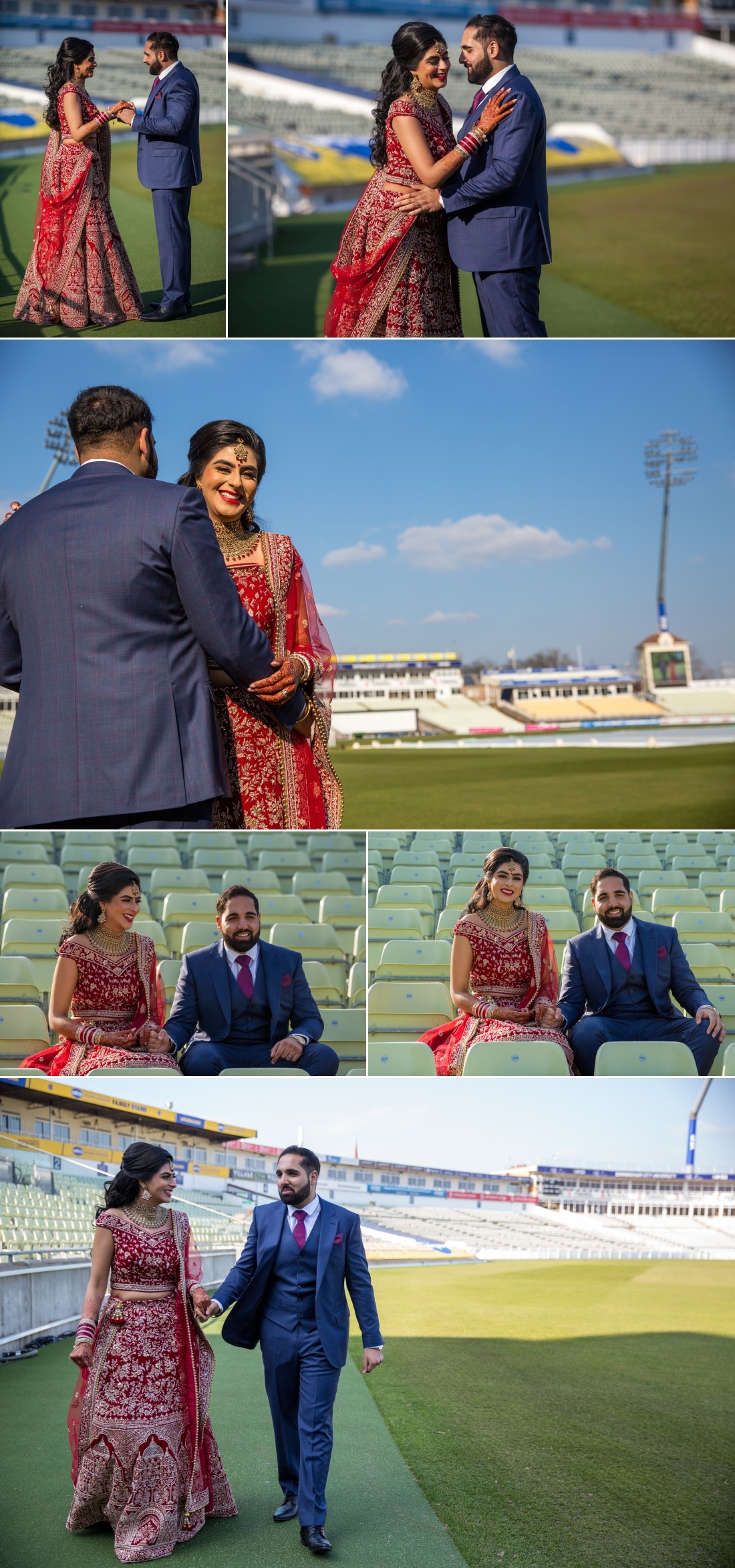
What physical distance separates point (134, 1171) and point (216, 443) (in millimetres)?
2130

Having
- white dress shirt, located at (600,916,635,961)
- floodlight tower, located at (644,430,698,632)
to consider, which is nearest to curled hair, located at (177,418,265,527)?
white dress shirt, located at (600,916,635,961)

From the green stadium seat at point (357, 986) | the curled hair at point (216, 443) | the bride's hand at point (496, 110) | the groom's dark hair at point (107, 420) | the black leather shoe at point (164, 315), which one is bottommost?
the green stadium seat at point (357, 986)

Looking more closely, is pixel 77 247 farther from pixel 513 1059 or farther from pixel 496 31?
pixel 513 1059

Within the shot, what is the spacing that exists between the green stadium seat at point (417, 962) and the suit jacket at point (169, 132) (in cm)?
320

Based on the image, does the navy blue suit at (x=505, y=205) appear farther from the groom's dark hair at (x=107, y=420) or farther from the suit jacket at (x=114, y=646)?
the suit jacket at (x=114, y=646)

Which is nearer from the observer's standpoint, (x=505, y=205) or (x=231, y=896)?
(x=231, y=896)

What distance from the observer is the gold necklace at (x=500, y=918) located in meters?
4.84

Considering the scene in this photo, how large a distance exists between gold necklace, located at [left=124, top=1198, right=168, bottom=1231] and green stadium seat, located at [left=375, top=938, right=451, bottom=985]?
1.58 metres

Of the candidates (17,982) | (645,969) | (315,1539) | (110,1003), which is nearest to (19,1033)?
(17,982)

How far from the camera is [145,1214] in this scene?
351 cm

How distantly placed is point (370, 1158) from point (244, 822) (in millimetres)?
1472

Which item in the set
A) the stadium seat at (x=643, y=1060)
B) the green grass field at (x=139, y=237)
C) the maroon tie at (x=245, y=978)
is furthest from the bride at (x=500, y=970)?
the green grass field at (x=139, y=237)

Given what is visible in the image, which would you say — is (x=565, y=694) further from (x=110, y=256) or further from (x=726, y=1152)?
(x=110, y=256)

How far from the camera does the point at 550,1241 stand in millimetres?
7410
